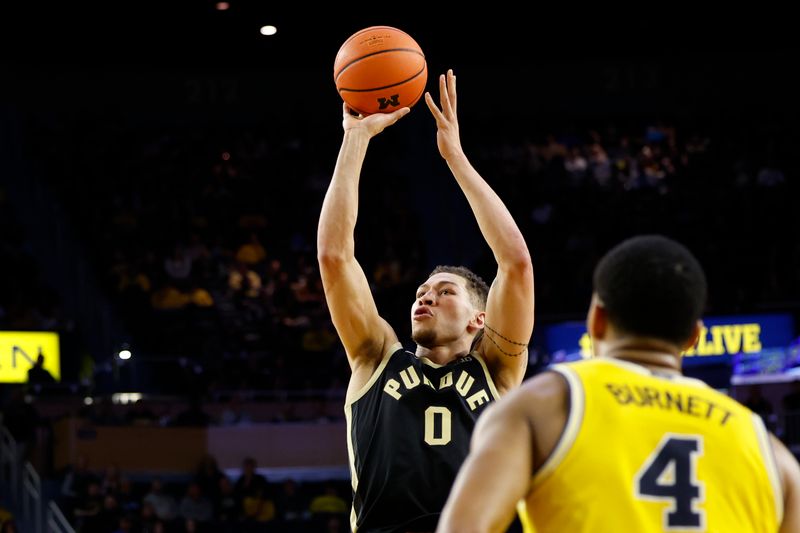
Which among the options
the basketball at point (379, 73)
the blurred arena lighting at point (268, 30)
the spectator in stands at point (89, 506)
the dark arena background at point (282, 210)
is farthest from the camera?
the blurred arena lighting at point (268, 30)

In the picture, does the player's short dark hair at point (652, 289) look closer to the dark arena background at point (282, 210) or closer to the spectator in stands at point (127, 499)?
the dark arena background at point (282, 210)

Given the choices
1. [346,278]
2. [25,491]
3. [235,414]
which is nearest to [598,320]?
[346,278]

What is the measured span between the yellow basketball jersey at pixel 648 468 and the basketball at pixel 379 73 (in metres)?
2.92

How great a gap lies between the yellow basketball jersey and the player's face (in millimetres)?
2081

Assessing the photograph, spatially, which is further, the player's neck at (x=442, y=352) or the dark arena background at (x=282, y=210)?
the dark arena background at (x=282, y=210)

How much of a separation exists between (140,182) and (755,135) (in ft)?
33.8

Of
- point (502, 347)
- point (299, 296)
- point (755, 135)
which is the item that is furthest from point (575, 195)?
point (502, 347)

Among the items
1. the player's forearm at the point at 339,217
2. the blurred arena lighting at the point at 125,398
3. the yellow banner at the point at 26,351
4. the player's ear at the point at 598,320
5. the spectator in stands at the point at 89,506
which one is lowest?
the spectator in stands at the point at 89,506

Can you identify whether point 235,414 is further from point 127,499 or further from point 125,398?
point 127,499

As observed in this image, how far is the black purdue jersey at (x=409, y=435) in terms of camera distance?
13.7 ft

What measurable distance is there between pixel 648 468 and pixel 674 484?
2.5 inches

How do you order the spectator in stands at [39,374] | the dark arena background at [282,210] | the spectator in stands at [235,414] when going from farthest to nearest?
the spectator in stands at [39,374] → the spectator in stands at [235,414] → the dark arena background at [282,210]

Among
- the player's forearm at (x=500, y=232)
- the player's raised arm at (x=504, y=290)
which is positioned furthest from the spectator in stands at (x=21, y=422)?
the player's forearm at (x=500, y=232)

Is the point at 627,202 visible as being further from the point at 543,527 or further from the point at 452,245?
the point at 543,527
